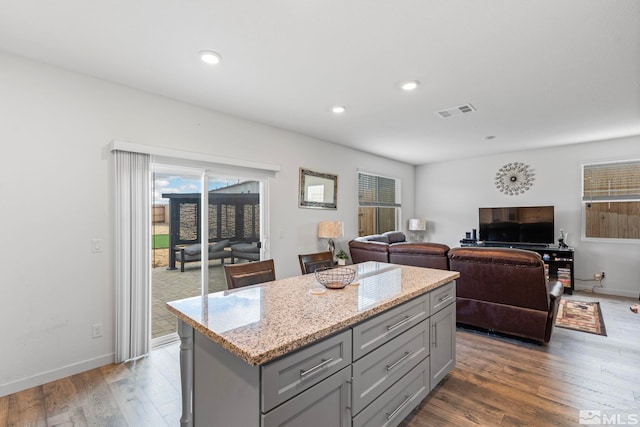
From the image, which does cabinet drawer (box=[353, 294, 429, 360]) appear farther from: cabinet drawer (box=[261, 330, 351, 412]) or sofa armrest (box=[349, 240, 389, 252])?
sofa armrest (box=[349, 240, 389, 252])

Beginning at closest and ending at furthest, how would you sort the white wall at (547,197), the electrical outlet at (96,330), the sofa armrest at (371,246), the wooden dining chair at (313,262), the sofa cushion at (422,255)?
the wooden dining chair at (313,262) < the electrical outlet at (96,330) < the sofa cushion at (422,255) < the sofa armrest at (371,246) < the white wall at (547,197)

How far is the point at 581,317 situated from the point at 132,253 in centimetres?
519

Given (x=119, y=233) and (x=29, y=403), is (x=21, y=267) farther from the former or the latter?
(x=29, y=403)

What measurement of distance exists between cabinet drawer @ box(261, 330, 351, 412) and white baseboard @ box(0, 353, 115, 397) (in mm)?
2449

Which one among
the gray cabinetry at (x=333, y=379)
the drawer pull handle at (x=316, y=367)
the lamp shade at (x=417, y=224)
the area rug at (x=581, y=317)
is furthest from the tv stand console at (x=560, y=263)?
the drawer pull handle at (x=316, y=367)

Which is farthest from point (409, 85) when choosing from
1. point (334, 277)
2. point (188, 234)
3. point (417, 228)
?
point (417, 228)

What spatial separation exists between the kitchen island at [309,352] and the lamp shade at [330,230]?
2.48 meters

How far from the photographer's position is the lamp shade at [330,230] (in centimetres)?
456

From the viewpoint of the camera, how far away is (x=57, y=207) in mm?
2459

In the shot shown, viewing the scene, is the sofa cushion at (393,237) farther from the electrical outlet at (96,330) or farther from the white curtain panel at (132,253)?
the electrical outlet at (96,330)

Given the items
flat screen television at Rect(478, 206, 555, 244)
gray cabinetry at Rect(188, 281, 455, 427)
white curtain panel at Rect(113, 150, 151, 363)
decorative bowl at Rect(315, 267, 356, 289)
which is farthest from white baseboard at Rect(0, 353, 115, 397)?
flat screen television at Rect(478, 206, 555, 244)

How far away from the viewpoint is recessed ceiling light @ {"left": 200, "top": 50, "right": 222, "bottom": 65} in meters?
2.26

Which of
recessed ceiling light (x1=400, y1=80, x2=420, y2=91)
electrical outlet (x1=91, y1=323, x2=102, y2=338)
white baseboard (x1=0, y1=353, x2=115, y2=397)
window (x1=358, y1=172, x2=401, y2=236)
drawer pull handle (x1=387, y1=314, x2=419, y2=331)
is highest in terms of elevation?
recessed ceiling light (x1=400, y1=80, x2=420, y2=91)

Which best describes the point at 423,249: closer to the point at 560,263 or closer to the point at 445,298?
the point at 445,298
